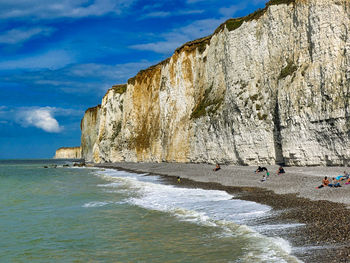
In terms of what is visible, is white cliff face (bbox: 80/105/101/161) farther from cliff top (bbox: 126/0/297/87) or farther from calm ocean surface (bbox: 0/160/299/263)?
calm ocean surface (bbox: 0/160/299/263)

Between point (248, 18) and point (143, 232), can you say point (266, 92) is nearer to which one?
point (248, 18)

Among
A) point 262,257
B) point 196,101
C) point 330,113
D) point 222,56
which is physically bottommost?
point 262,257

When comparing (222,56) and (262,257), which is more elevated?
(222,56)

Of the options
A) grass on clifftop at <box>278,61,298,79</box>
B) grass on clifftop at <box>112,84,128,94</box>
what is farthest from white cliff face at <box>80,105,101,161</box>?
grass on clifftop at <box>278,61,298,79</box>

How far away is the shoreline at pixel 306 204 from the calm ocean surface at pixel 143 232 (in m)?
0.66

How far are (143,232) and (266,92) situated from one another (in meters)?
22.8

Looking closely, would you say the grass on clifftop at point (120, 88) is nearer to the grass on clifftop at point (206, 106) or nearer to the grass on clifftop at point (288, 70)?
the grass on clifftop at point (206, 106)

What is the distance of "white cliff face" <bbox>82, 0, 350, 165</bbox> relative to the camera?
23.8 meters

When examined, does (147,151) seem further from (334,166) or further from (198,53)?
(334,166)

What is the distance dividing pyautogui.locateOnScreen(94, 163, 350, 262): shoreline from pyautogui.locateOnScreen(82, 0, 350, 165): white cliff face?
2.89 m

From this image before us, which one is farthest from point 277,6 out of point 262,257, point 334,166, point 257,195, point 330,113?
point 262,257

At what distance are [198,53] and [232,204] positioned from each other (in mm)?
35813

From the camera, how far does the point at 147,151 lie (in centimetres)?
6197

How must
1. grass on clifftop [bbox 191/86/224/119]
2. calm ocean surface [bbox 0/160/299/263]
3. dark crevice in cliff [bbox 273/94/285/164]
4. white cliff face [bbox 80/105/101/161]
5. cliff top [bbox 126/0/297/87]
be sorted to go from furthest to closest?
white cliff face [bbox 80/105/101/161] < grass on clifftop [bbox 191/86/224/119] < cliff top [bbox 126/0/297/87] < dark crevice in cliff [bbox 273/94/285/164] < calm ocean surface [bbox 0/160/299/263]
